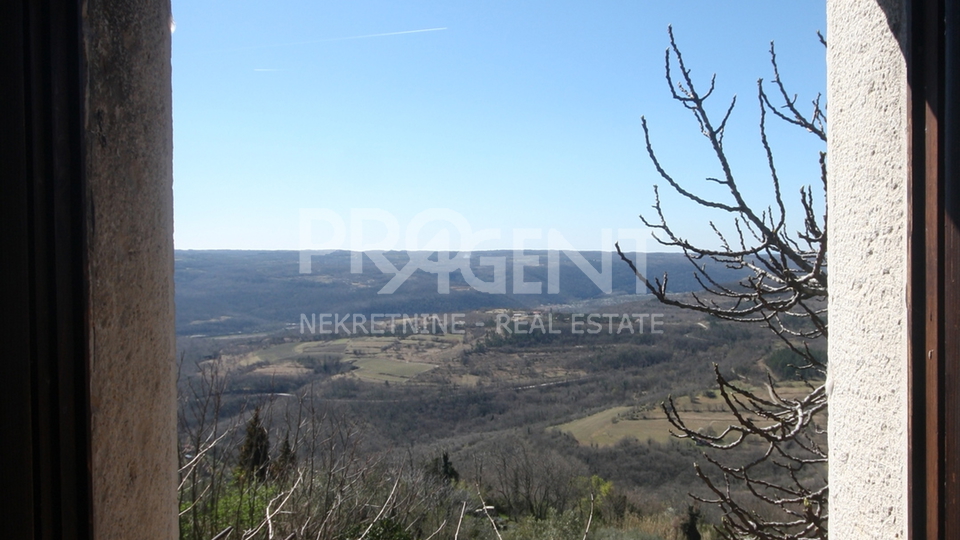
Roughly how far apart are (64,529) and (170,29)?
1001mm

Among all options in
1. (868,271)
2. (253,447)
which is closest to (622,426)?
(253,447)

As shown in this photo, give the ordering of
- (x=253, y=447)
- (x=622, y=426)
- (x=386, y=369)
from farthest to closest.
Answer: (x=386, y=369) < (x=622, y=426) < (x=253, y=447)

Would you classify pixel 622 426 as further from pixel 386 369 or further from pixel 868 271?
pixel 868 271

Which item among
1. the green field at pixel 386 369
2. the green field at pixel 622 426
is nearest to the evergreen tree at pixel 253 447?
the green field at pixel 622 426

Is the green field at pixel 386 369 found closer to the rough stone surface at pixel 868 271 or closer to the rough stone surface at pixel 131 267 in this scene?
the rough stone surface at pixel 131 267

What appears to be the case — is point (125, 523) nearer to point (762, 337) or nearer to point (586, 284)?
point (762, 337)

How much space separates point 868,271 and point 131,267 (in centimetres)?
144

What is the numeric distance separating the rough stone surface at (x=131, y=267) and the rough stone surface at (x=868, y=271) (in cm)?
141

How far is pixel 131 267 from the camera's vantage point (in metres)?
1.15

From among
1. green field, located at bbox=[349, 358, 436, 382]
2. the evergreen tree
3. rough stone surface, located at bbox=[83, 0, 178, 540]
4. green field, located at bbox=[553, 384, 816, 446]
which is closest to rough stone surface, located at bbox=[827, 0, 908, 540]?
rough stone surface, located at bbox=[83, 0, 178, 540]

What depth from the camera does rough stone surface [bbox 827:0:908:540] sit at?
3.72 feet

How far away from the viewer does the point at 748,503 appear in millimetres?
12320

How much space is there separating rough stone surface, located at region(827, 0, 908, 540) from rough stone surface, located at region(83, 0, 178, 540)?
1.41 m

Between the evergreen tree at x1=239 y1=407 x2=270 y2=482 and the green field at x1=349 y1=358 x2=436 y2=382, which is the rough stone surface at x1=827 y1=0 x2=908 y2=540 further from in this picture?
the green field at x1=349 y1=358 x2=436 y2=382
